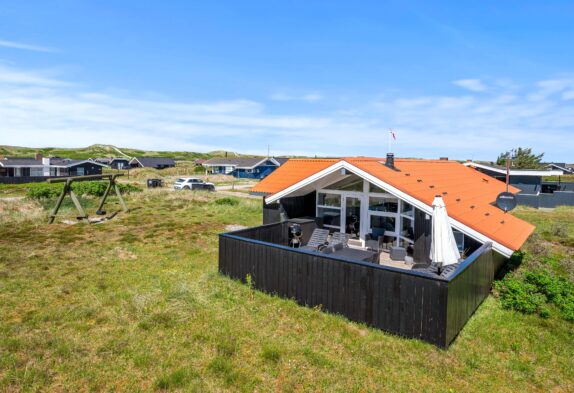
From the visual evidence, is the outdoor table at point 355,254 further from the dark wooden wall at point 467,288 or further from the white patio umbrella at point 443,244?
the dark wooden wall at point 467,288

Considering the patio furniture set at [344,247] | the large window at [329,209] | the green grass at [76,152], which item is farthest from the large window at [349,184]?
the green grass at [76,152]

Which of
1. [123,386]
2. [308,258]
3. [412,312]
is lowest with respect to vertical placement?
[123,386]

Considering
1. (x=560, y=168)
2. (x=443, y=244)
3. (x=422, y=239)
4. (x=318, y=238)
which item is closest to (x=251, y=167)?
(x=560, y=168)

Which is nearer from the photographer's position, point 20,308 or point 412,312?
point 412,312

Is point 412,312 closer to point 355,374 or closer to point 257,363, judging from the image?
point 355,374

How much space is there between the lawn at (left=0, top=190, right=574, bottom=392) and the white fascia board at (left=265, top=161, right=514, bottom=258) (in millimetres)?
1796

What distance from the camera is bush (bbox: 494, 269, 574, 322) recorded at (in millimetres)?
9125

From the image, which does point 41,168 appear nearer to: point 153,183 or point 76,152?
point 153,183

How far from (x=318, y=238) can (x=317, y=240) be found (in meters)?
0.09

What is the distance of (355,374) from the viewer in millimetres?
6297

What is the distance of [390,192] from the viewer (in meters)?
11.1

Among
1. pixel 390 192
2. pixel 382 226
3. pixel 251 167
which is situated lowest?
pixel 382 226

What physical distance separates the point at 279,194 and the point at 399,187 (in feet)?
16.0

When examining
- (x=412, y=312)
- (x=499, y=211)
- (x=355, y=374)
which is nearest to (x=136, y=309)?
(x=355, y=374)
